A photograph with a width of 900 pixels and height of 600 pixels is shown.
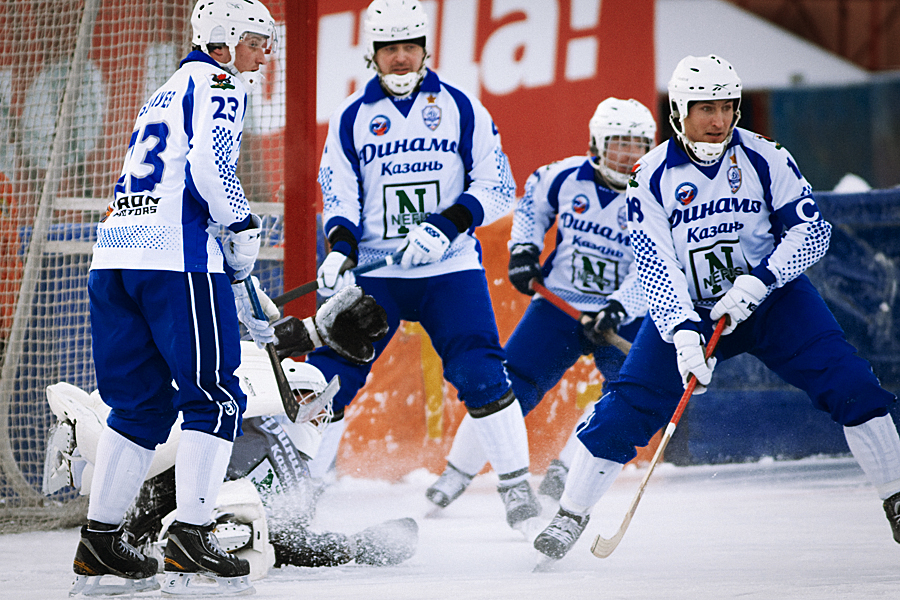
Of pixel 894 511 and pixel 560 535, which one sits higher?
pixel 894 511

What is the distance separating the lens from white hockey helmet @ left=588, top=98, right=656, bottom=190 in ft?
13.0

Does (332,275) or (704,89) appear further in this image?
(332,275)

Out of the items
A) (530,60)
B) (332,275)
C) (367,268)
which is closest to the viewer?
(332,275)

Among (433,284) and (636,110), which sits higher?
(636,110)

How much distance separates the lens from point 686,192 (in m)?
2.99

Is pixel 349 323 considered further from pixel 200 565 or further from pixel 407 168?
pixel 200 565

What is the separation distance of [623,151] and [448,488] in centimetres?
142

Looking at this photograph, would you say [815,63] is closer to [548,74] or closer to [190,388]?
[548,74]

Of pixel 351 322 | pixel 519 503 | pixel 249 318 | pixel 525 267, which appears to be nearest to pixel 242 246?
pixel 249 318

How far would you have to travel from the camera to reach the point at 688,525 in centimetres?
357

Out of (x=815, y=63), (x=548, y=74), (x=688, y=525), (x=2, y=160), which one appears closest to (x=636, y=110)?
(x=688, y=525)

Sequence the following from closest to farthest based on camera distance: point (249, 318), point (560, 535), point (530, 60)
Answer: point (249, 318) → point (560, 535) → point (530, 60)

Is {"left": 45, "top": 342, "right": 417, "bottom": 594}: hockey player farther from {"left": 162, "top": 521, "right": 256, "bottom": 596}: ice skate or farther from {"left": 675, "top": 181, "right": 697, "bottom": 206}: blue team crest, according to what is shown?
{"left": 675, "top": 181, "right": 697, "bottom": 206}: blue team crest

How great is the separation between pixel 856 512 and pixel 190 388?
2430 mm
